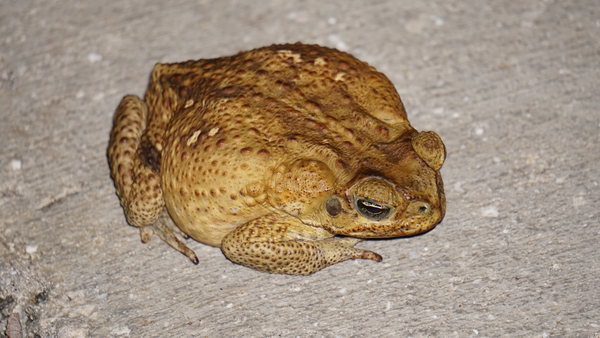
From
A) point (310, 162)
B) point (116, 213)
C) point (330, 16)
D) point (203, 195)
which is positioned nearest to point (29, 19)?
point (116, 213)

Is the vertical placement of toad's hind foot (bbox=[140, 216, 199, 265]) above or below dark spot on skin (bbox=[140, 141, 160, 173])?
below

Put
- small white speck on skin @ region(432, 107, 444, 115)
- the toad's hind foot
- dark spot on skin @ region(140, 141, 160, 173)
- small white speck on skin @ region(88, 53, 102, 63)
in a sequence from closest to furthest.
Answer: dark spot on skin @ region(140, 141, 160, 173), the toad's hind foot, small white speck on skin @ region(432, 107, 444, 115), small white speck on skin @ region(88, 53, 102, 63)

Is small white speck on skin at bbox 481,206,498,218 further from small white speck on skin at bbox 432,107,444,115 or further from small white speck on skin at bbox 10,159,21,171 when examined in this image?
small white speck on skin at bbox 10,159,21,171

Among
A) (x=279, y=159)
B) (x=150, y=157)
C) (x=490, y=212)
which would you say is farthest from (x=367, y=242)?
(x=150, y=157)

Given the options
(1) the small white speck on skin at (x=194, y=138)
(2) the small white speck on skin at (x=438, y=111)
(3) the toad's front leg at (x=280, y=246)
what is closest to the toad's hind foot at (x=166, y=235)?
(3) the toad's front leg at (x=280, y=246)

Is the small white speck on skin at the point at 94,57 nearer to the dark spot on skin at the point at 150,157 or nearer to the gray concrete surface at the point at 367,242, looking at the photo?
the gray concrete surface at the point at 367,242

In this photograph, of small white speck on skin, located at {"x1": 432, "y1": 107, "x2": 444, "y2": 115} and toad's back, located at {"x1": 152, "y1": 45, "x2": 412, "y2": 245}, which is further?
small white speck on skin, located at {"x1": 432, "y1": 107, "x2": 444, "y2": 115}

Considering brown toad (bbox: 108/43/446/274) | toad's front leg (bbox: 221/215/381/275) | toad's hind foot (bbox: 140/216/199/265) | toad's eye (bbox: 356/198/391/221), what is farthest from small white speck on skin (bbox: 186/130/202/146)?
toad's eye (bbox: 356/198/391/221)
